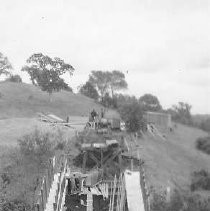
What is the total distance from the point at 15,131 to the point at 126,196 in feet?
71.2

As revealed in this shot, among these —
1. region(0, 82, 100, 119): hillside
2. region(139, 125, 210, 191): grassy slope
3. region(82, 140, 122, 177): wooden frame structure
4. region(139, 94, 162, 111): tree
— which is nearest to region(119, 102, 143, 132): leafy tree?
region(139, 125, 210, 191): grassy slope

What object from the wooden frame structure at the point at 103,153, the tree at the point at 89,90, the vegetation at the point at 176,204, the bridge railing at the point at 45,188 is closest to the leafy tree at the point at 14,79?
the tree at the point at 89,90

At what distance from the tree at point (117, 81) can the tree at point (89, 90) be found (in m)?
4.50

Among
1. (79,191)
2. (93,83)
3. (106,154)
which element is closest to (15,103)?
(93,83)

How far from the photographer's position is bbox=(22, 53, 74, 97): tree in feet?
197

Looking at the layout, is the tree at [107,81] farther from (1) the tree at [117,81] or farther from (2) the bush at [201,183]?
(2) the bush at [201,183]

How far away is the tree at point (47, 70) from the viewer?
197ft

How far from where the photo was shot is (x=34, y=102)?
6725 centimetres

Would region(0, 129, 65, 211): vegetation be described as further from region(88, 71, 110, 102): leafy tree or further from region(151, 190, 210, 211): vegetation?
region(88, 71, 110, 102): leafy tree

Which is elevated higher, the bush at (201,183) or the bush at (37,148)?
the bush at (37,148)

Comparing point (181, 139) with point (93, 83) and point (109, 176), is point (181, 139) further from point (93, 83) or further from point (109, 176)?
point (109, 176)

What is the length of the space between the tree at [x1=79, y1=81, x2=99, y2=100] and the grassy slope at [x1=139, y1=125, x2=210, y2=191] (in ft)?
61.1

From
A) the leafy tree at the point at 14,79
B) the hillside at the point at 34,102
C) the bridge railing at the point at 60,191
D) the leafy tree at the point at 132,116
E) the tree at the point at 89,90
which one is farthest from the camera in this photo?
the leafy tree at the point at 14,79

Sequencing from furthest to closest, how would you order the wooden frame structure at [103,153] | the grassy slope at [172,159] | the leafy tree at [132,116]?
the leafy tree at [132,116]
the grassy slope at [172,159]
the wooden frame structure at [103,153]
